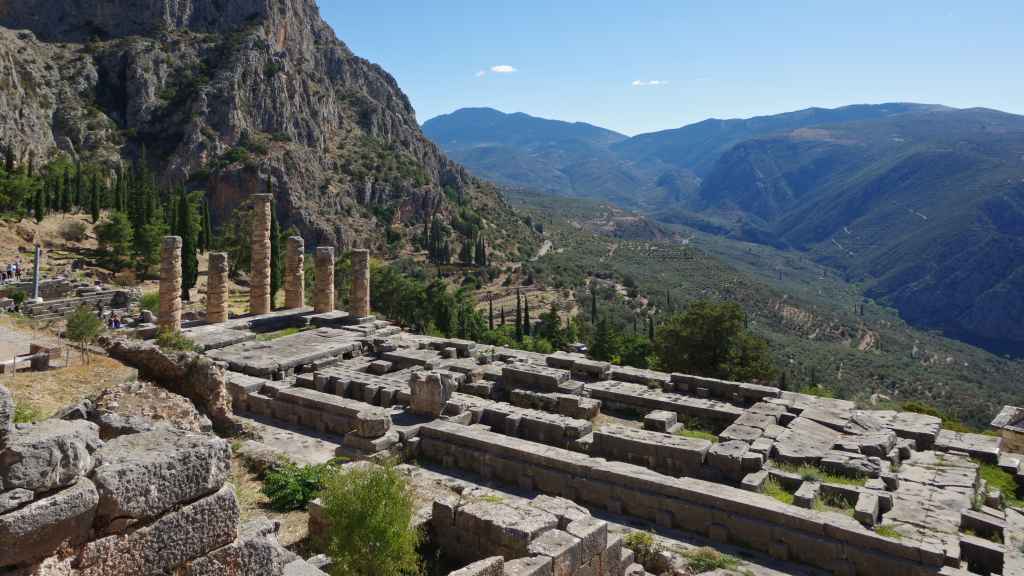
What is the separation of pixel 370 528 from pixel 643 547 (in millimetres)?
5089

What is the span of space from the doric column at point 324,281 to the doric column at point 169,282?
6040mm

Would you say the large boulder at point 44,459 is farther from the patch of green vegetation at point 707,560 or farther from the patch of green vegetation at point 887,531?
the patch of green vegetation at point 887,531

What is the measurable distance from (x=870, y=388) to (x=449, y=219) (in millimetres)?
65256

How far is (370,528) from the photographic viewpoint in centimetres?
988

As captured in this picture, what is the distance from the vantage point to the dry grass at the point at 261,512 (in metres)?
12.4

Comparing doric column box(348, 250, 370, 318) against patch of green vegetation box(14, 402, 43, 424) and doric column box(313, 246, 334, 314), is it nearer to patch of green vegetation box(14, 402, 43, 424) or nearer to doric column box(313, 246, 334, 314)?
doric column box(313, 246, 334, 314)

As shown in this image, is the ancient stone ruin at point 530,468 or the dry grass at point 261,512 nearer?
the ancient stone ruin at point 530,468

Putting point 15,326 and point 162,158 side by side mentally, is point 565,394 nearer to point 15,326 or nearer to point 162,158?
point 15,326

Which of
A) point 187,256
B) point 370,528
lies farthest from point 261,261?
point 370,528

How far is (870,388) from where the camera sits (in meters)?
66.9

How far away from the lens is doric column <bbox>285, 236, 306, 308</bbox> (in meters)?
32.2

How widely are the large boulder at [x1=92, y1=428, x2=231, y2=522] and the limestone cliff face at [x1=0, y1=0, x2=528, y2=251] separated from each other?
82.1 metres

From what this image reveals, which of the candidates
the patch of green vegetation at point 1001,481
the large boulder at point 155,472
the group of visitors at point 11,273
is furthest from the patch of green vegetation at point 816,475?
the group of visitors at point 11,273

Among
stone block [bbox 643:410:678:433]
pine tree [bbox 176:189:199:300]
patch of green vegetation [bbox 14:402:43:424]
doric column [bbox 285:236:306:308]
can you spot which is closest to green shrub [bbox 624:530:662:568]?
Answer: stone block [bbox 643:410:678:433]
